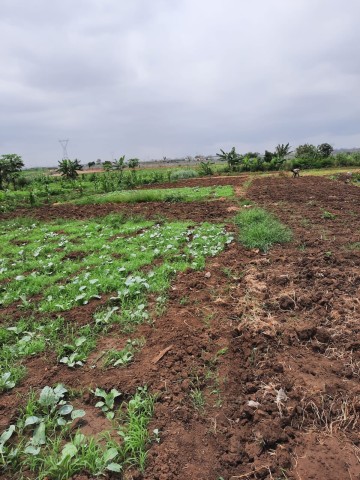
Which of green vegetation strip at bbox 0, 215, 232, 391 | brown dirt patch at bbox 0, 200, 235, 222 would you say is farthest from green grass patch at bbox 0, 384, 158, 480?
brown dirt patch at bbox 0, 200, 235, 222

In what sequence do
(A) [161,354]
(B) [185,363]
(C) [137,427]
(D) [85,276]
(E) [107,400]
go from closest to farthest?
1. (C) [137,427]
2. (E) [107,400]
3. (B) [185,363]
4. (A) [161,354]
5. (D) [85,276]

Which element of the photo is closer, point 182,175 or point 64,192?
point 64,192

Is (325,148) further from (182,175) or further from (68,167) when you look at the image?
(68,167)

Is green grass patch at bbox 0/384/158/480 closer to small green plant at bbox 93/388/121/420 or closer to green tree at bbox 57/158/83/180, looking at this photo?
small green plant at bbox 93/388/121/420

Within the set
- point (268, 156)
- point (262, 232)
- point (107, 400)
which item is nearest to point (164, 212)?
point (262, 232)

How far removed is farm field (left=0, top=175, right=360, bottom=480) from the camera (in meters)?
2.81

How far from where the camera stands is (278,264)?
6.84 metres

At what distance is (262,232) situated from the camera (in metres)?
8.83

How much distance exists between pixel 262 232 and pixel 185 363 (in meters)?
5.62

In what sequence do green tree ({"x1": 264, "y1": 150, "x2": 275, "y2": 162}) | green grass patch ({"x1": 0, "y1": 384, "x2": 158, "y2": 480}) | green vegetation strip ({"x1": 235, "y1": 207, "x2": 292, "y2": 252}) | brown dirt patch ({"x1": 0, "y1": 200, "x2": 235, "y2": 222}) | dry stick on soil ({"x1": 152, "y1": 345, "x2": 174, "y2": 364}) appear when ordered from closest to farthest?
green grass patch ({"x1": 0, "y1": 384, "x2": 158, "y2": 480})
dry stick on soil ({"x1": 152, "y1": 345, "x2": 174, "y2": 364})
green vegetation strip ({"x1": 235, "y1": 207, "x2": 292, "y2": 252})
brown dirt patch ({"x1": 0, "y1": 200, "x2": 235, "y2": 222})
green tree ({"x1": 264, "y1": 150, "x2": 275, "y2": 162})

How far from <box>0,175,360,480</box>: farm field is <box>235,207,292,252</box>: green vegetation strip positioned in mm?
194

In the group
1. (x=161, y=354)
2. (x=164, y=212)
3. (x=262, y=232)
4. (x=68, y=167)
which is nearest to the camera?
(x=161, y=354)

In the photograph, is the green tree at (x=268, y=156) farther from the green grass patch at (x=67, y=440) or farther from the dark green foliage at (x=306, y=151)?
the green grass patch at (x=67, y=440)

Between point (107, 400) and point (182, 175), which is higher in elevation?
point (182, 175)
